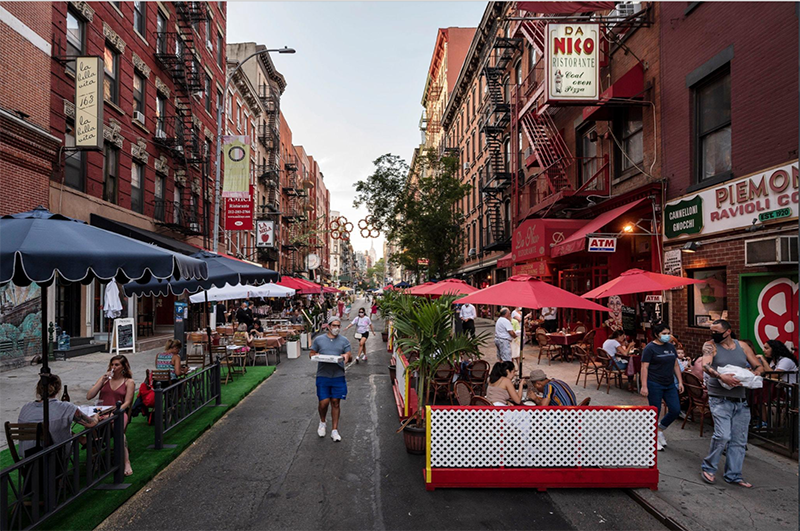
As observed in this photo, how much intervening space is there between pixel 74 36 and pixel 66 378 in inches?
454

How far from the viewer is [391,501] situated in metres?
5.39

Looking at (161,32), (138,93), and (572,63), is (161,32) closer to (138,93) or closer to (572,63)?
(138,93)

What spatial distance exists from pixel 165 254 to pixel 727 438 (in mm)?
7268

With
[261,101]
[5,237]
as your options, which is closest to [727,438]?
[5,237]

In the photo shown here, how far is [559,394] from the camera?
677 cm

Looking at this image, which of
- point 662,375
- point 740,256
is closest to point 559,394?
point 662,375

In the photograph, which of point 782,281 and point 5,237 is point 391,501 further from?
point 782,281

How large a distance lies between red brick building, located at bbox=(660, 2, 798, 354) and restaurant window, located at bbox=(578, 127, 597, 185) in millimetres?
4352

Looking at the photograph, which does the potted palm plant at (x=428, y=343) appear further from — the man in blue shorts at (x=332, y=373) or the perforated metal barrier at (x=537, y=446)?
the perforated metal barrier at (x=537, y=446)

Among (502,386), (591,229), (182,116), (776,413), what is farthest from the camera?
(182,116)

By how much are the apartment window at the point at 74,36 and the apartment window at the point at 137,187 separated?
4618 mm

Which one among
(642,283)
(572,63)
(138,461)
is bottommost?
(138,461)

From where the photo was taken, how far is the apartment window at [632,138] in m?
13.1

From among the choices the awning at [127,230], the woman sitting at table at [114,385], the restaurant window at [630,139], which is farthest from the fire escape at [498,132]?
the woman sitting at table at [114,385]
